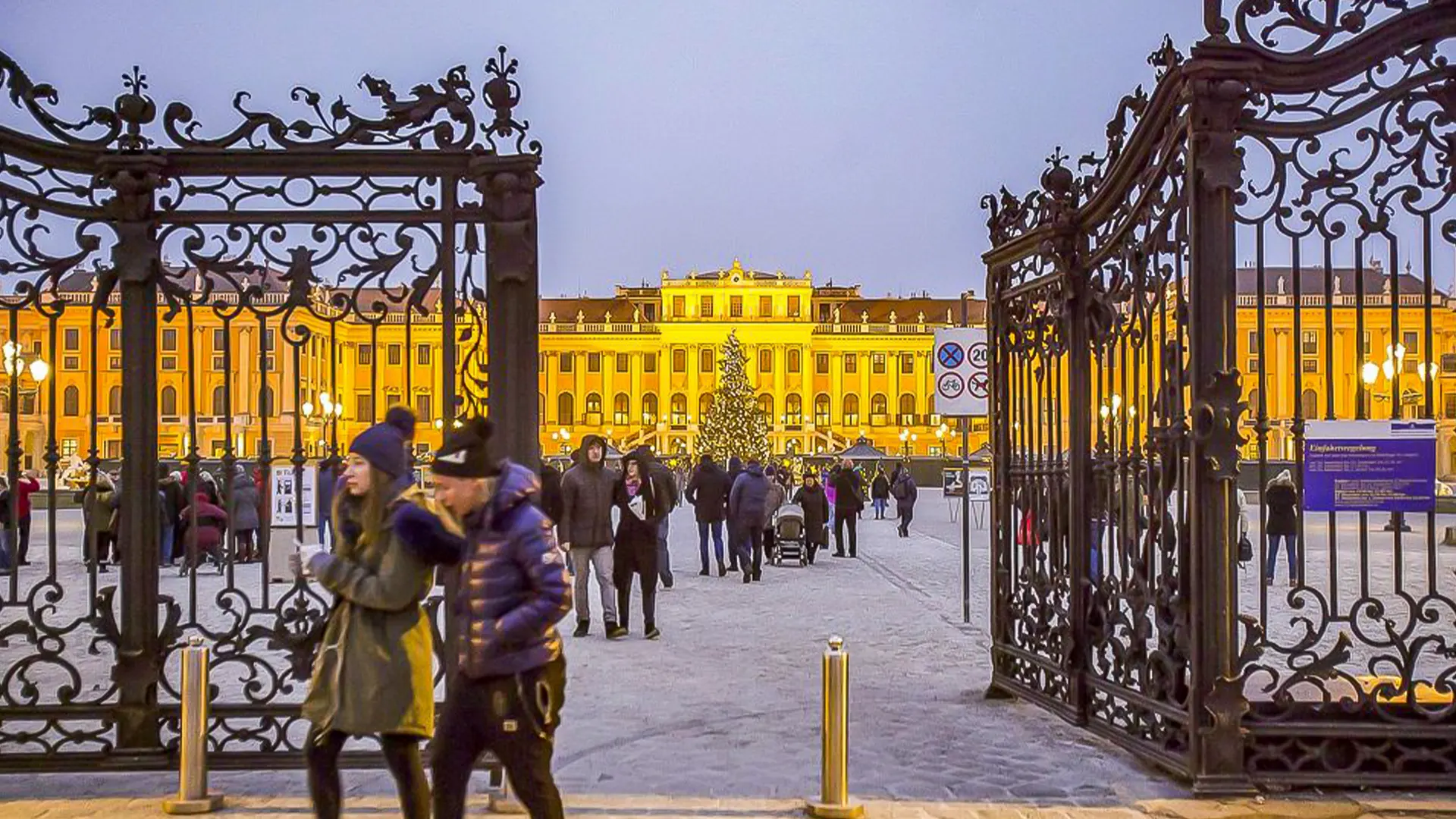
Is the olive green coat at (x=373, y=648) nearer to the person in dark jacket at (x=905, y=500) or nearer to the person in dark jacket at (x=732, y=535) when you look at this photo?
the person in dark jacket at (x=732, y=535)

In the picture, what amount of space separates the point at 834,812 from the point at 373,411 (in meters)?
2.77

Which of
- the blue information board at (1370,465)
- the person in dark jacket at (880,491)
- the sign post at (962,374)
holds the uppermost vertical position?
the sign post at (962,374)

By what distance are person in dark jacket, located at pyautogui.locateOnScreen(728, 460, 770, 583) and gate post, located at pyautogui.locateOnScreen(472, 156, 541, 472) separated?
1199 centimetres

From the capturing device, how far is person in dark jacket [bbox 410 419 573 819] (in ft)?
15.7

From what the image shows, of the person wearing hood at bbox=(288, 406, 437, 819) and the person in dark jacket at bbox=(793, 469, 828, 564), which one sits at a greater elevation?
the person wearing hood at bbox=(288, 406, 437, 819)

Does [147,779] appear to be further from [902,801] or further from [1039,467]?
[1039,467]

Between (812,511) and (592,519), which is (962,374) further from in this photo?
(812,511)

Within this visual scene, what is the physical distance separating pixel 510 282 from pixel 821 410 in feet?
317

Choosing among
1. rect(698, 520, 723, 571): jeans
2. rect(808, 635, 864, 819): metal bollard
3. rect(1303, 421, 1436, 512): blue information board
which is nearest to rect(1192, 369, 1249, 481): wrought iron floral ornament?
rect(1303, 421, 1436, 512): blue information board

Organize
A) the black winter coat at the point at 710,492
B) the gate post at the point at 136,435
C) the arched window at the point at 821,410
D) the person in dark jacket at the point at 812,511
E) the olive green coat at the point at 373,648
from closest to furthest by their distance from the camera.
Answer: the olive green coat at the point at 373,648
the gate post at the point at 136,435
the black winter coat at the point at 710,492
the person in dark jacket at the point at 812,511
the arched window at the point at 821,410

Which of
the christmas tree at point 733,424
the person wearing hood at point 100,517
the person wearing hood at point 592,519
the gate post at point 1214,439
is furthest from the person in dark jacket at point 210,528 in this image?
the christmas tree at point 733,424

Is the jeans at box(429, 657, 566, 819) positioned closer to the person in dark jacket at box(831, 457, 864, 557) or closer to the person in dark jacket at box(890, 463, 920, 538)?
the person in dark jacket at box(831, 457, 864, 557)

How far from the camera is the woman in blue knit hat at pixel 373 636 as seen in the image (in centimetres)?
492

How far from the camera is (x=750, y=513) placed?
776 inches
